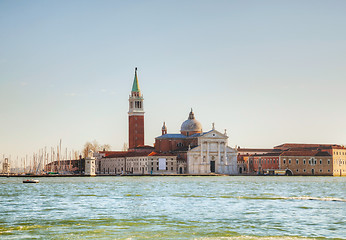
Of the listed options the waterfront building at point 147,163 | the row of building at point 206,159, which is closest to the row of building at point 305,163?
the row of building at point 206,159

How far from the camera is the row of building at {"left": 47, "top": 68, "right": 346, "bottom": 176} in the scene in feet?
322

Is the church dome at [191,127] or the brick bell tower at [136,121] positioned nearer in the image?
the church dome at [191,127]

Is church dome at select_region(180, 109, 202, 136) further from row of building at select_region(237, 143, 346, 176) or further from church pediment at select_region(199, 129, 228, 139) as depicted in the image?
row of building at select_region(237, 143, 346, 176)

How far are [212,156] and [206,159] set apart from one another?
1.36m

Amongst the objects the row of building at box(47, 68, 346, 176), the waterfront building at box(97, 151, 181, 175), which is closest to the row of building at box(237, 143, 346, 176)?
the row of building at box(47, 68, 346, 176)

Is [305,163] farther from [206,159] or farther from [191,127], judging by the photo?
[191,127]

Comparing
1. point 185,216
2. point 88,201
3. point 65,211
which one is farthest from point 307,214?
point 88,201

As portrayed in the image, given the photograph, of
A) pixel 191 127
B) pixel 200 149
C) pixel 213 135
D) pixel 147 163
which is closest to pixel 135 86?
pixel 191 127

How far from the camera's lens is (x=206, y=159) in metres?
99.2

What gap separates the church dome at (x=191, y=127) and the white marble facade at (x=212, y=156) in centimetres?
599

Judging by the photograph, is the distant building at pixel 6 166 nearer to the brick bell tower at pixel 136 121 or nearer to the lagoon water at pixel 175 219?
the brick bell tower at pixel 136 121

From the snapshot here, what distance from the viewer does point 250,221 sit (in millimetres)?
22328

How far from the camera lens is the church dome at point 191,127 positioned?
10556 cm

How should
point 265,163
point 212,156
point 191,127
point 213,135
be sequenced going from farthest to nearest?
point 191,127, point 265,163, point 212,156, point 213,135
